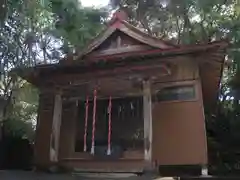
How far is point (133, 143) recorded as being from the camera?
10398 mm

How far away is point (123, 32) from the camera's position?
1105 cm

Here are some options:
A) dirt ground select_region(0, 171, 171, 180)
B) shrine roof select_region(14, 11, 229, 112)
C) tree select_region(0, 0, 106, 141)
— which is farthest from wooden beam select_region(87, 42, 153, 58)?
dirt ground select_region(0, 171, 171, 180)

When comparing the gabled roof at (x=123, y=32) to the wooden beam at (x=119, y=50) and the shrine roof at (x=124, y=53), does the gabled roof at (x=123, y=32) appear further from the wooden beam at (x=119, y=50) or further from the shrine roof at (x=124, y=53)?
the wooden beam at (x=119, y=50)

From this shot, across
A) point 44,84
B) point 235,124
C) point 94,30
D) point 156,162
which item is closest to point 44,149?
point 44,84

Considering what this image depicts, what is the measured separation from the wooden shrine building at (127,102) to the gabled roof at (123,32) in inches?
1.2

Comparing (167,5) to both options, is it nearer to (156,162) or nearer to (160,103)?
(160,103)

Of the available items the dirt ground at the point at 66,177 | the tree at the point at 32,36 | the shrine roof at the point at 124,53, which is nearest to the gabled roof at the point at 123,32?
the shrine roof at the point at 124,53

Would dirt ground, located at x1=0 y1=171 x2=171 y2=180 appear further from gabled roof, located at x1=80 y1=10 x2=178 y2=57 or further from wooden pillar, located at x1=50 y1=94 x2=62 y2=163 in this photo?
→ gabled roof, located at x1=80 y1=10 x2=178 y2=57

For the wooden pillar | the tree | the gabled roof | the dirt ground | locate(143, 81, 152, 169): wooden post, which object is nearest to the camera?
the tree

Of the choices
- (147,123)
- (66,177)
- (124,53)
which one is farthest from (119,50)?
(66,177)

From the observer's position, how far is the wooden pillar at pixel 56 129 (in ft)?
32.2

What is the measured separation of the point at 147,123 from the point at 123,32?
3456 mm

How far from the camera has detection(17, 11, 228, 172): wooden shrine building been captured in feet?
30.8

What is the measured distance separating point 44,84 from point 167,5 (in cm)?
854
